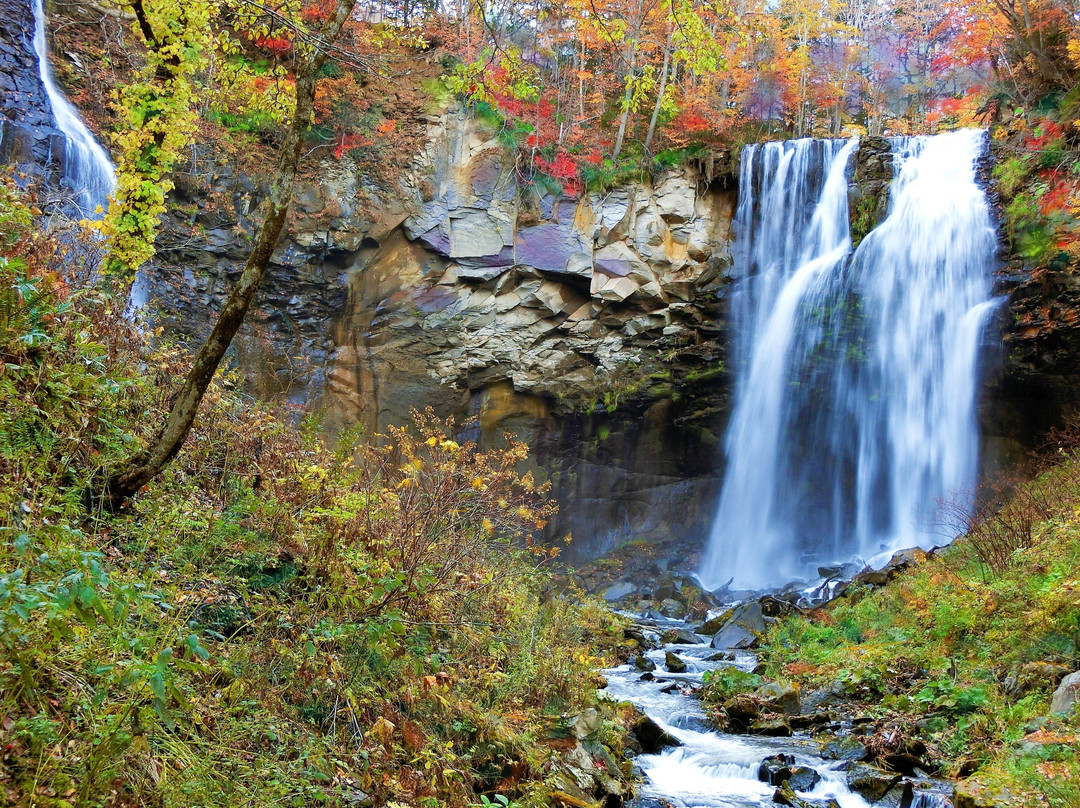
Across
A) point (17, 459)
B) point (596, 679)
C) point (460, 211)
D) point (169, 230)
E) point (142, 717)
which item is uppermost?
point (460, 211)

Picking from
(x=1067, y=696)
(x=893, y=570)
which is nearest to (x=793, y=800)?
(x=1067, y=696)

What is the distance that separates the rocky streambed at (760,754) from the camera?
16.9 ft

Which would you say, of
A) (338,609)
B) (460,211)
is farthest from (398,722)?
(460,211)

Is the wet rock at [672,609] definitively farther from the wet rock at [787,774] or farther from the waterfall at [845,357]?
the wet rock at [787,774]

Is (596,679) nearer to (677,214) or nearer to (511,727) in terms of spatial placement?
(511,727)

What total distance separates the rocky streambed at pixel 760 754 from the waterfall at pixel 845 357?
8.95m

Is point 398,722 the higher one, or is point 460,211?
point 460,211

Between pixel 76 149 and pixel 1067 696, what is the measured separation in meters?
14.6

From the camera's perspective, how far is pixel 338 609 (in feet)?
13.7

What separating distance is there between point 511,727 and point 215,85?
560 inches

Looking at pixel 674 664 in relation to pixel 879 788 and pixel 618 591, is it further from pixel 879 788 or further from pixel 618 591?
pixel 618 591

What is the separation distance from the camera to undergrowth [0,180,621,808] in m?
2.36

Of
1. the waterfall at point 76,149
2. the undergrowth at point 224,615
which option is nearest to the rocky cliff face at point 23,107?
the waterfall at point 76,149

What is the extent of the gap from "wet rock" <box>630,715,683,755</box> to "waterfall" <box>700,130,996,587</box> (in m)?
10.4
